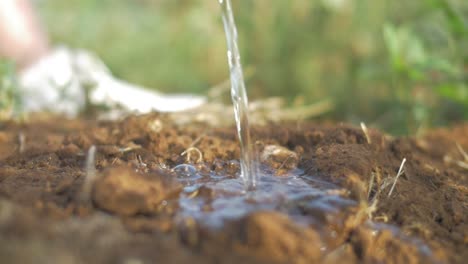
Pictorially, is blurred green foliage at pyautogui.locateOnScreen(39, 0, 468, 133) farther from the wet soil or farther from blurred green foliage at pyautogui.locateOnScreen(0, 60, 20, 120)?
blurred green foliage at pyautogui.locateOnScreen(0, 60, 20, 120)

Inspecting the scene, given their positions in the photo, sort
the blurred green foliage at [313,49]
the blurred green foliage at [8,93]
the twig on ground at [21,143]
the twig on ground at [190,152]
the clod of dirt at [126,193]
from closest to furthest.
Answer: the clod of dirt at [126,193] < the twig on ground at [190,152] < the twig on ground at [21,143] < the blurred green foliage at [8,93] < the blurred green foliage at [313,49]

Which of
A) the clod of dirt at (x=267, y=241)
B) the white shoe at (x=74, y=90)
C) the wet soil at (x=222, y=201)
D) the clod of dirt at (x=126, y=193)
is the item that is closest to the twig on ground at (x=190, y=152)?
the wet soil at (x=222, y=201)

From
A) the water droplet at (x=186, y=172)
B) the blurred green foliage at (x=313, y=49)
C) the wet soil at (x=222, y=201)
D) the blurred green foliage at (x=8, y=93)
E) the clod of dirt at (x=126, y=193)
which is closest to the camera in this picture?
the wet soil at (x=222, y=201)

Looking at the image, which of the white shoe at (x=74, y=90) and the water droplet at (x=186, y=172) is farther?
the white shoe at (x=74, y=90)

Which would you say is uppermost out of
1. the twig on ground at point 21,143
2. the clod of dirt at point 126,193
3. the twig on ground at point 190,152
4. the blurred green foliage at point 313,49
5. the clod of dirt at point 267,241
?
the blurred green foliage at point 313,49

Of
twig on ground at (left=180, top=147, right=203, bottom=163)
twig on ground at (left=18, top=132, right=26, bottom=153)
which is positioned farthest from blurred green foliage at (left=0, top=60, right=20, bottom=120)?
twig on ground at (left=180, top=147, right=203, bottom=163)

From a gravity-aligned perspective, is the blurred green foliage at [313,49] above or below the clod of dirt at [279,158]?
above

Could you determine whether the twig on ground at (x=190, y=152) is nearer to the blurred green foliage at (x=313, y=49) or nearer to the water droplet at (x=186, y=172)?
the water droplet at (x=186, y=172)
